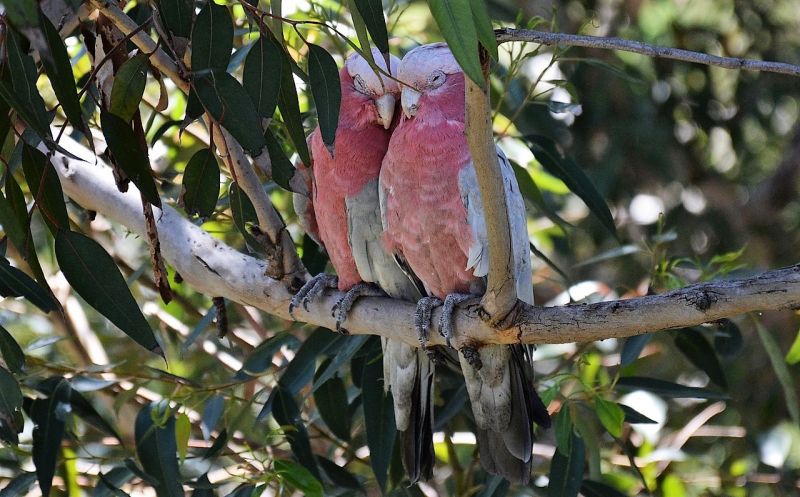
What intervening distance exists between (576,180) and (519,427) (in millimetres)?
517

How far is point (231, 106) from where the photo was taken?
4.20 ft

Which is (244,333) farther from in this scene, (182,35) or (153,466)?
(182,35)

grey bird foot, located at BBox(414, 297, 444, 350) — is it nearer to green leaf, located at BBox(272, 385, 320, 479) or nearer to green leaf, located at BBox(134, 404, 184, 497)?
green leaf, located at BBox(272, 385, 320, 479)

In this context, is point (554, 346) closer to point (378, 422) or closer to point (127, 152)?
point (378, 422)

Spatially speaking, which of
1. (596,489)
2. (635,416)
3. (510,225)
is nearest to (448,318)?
(510,225)

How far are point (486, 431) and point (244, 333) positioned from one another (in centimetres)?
113

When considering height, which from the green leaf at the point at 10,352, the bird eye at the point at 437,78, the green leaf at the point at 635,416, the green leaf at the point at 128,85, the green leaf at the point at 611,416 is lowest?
the green leaf at the point at 10,352

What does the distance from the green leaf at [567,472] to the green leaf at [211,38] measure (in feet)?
3.17

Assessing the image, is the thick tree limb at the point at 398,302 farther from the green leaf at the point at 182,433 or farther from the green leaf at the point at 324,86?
the green leaf at the point at 324,86

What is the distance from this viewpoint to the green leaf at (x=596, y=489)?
1.99 metres

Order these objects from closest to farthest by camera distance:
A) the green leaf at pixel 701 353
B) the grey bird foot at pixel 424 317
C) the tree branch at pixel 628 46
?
the tree branch at pixel 628 46 → the grey bird foot at pixel 424 317 → the green leaf at pixel 701 353

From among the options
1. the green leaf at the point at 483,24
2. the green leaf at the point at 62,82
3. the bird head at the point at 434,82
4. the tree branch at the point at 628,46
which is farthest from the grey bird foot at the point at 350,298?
the green leaf at the point at 483,24

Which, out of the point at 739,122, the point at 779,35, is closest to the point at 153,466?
the point at 739,122

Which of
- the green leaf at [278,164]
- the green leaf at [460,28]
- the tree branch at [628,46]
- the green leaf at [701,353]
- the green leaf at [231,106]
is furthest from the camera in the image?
the green leaf at [701,353]
